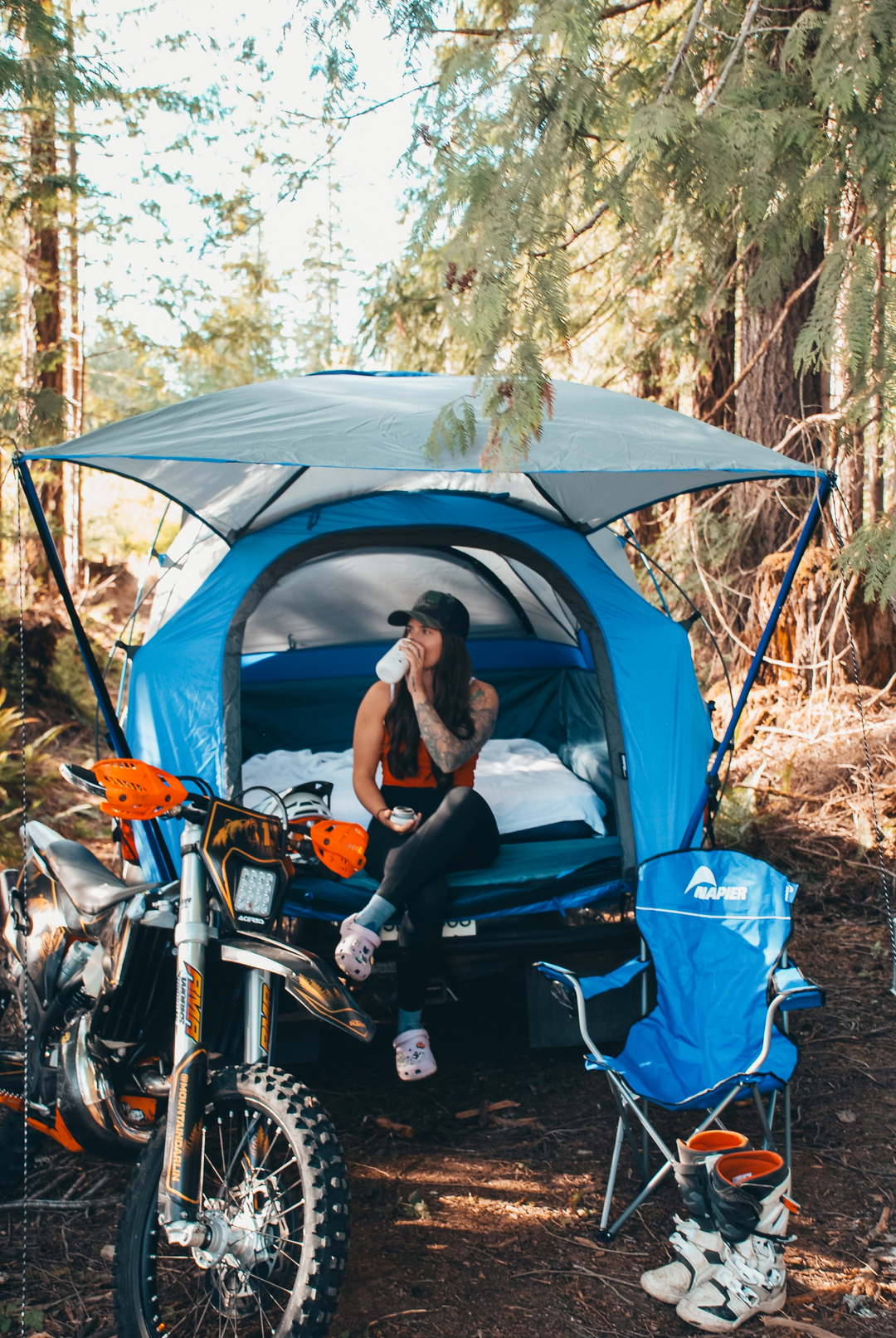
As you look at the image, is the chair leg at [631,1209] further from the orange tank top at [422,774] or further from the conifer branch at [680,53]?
the conifer branch at [680,53]

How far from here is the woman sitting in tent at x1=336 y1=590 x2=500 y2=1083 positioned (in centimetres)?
297

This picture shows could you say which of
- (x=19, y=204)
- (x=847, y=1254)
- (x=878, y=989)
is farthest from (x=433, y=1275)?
(x=19, y=204)

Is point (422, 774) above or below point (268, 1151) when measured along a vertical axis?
above

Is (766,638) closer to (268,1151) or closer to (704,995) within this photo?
(704,995)

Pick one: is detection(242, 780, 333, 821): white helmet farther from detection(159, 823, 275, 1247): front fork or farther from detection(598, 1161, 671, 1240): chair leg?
detection(598, 1161, 671, 1240): chair leg

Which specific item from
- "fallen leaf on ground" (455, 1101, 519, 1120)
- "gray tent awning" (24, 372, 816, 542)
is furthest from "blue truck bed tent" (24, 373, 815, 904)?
"fallen leaf on ground" (455, 1101, 519, 1120)

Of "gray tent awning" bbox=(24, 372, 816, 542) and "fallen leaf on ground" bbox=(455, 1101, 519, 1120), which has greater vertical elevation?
"gray tent awning" bbox=(24, 372, 816, 542)

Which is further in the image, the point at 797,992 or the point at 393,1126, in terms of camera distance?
the point at 393,1126

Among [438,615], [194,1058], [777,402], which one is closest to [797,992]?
[194,1058]

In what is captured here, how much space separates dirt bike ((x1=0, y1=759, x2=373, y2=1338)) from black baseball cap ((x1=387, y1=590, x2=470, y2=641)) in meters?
1.15

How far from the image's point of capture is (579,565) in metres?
3.78

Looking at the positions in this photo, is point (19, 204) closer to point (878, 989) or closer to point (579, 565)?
point (579, 565)

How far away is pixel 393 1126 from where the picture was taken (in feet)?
9.62

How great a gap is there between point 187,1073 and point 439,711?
69.0 inches
